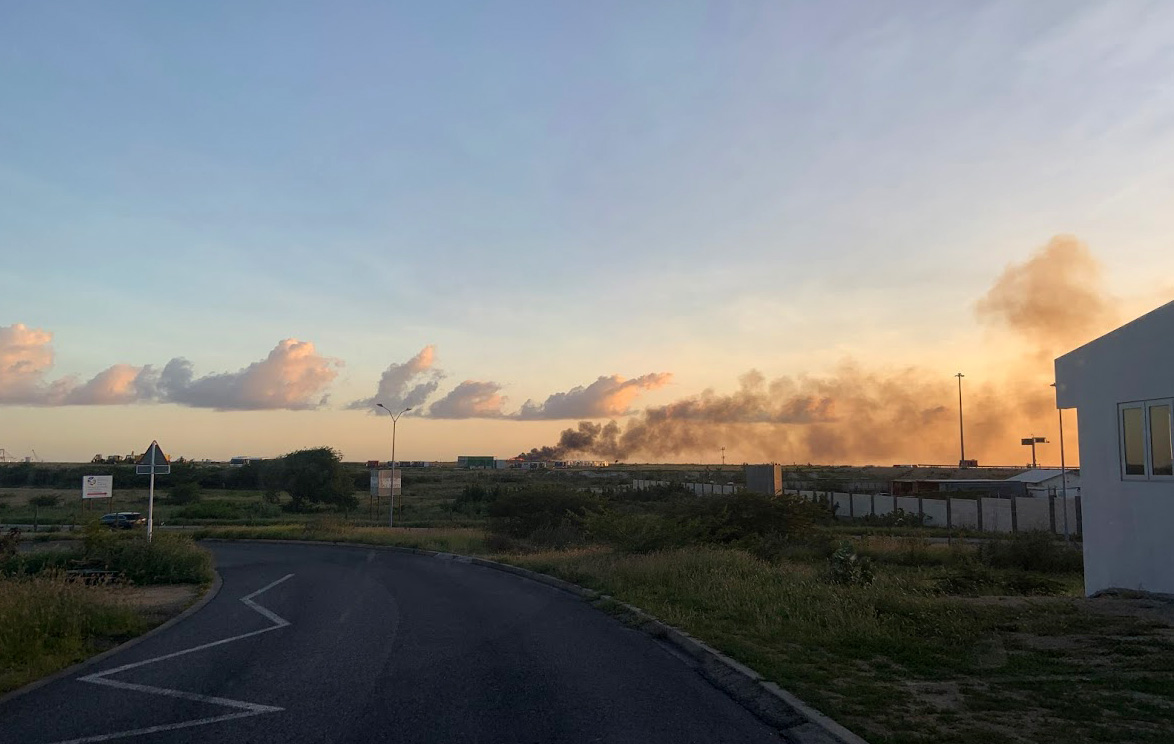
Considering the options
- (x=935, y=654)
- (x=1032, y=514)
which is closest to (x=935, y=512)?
(x=1032, y=514)

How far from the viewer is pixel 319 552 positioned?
3319 cm

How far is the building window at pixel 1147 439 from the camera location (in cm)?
1355

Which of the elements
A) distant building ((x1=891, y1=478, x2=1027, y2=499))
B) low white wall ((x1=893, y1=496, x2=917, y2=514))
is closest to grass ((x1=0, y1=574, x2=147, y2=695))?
low white wall ((x1=893, y1=496, x2=917, y2=514))

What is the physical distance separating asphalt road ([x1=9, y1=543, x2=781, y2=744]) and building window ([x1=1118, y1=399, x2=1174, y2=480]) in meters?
9.20

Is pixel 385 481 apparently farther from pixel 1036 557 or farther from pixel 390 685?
pixel 390 685

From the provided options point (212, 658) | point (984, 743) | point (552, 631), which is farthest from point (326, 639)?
point (984, 743)

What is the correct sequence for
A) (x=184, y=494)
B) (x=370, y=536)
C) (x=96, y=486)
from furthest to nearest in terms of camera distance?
(x=184, y=494) < (x=96, y=486) < (x=370, y=536)

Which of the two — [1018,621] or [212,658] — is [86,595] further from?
[1018,621]

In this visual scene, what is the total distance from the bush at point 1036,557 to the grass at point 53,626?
22.0 metres

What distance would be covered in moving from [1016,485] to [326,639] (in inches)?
2203

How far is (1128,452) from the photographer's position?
14.5 m

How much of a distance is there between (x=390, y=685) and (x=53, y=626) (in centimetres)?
574

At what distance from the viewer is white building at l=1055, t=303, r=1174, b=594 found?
44.6ft

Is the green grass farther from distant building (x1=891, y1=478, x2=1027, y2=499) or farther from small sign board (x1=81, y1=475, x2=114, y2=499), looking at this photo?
distant building (x1=891, y1=478, x2=1027, y2=499)
